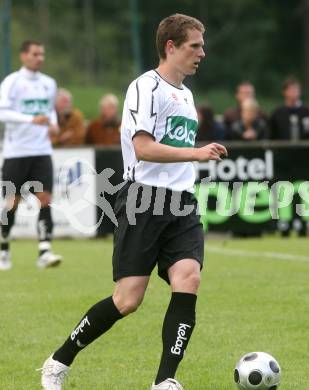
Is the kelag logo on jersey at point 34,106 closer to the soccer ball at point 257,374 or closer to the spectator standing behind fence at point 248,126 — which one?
the spectator standing behind fence at point 248,126

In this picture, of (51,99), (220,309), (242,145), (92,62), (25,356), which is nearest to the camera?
(25,356)

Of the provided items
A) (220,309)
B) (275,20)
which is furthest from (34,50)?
(275,20)

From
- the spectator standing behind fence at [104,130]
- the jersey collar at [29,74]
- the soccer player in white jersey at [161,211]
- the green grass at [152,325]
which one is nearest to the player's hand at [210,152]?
the soccer player in white jersey at [161,211]

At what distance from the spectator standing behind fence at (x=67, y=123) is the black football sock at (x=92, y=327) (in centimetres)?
1111

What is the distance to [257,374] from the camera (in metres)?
6.21

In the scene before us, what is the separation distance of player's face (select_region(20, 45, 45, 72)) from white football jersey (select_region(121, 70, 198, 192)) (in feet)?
20.2

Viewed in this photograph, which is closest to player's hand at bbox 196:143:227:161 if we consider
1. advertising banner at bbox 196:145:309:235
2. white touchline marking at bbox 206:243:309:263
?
white touchline marking at bbox 206:243:309:263

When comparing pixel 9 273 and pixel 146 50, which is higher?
pixel 146 50

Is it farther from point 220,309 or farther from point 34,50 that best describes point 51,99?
point 220,309

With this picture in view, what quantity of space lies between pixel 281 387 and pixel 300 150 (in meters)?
10.7

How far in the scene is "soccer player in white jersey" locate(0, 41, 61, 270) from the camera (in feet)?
40.7

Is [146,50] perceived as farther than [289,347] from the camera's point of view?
Yes

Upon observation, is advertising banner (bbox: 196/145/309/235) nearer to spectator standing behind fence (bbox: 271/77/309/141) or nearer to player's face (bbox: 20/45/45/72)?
spectator standing behind fence (bbox: 271/77/309/141)

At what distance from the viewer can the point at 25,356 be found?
750 cm
